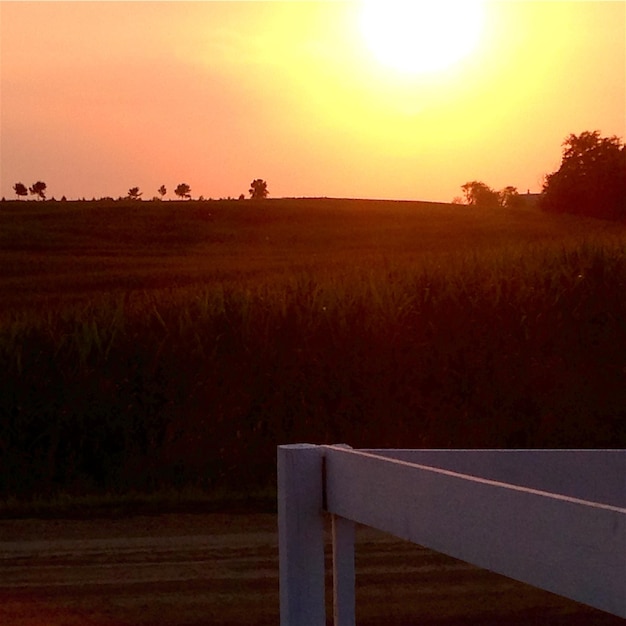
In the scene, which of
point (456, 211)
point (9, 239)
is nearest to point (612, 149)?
point (456, 211)

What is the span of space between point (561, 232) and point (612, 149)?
1127 centimetres

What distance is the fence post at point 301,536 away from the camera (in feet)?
7.38

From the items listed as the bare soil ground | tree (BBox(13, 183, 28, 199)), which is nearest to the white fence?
the bare soil ground

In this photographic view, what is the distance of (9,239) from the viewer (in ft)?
176

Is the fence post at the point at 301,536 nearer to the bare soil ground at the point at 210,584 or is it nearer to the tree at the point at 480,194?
the bare soil ground at the point at 210,584

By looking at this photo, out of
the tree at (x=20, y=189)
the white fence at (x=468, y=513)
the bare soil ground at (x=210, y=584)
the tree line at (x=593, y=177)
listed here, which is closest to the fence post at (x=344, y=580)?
the white fence at (x=468, y=513)

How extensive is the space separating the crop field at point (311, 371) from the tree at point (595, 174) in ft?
162

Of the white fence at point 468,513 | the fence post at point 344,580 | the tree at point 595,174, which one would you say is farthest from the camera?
the tree at point 595,174

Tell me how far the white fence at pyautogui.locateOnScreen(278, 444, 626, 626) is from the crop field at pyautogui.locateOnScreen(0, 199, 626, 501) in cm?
688

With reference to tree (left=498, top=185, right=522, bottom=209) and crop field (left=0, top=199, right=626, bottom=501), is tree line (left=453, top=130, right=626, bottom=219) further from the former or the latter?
crop field (left=0, top=199, right=626, bottom=501)

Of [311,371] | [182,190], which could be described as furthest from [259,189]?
[311,371]

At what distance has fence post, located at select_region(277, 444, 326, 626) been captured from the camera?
2.25 m

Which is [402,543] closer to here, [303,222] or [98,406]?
[98,406]

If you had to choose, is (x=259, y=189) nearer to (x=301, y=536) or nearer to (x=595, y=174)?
(x=595, y=174)
